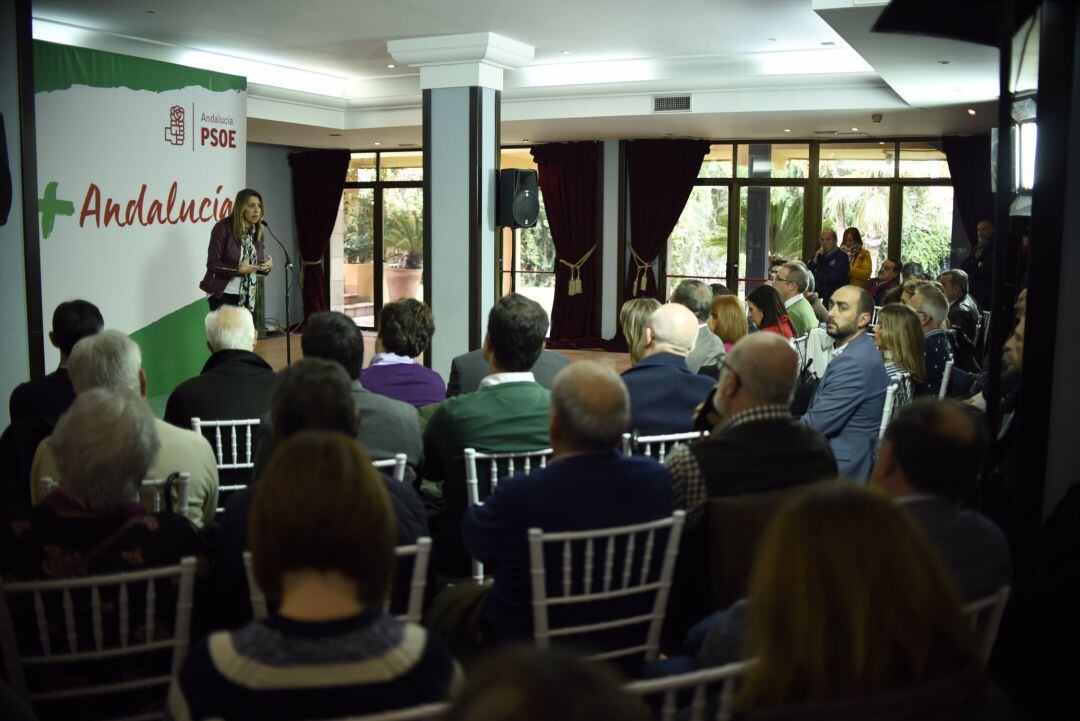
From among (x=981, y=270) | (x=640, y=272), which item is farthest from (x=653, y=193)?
(x=981, y=270)

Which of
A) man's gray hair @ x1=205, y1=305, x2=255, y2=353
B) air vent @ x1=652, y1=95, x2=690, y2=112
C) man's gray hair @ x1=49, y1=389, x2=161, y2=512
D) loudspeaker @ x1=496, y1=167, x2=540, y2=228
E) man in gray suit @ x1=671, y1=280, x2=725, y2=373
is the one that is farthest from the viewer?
air vent @ x1=652, y1=95, x2=690, y2=112

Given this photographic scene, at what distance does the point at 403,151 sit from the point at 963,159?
22.4ft

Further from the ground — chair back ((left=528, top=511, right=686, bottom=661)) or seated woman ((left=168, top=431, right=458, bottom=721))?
seated woman ((left=168, top=431, right=458, bottom=721))

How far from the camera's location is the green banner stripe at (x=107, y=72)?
6.42 meters

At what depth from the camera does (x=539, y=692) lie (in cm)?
73

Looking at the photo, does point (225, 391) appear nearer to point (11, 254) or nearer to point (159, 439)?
point (159, 439)

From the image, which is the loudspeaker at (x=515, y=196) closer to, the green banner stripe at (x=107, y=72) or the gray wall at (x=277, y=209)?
the green banner stripe at (x=107, y=72)

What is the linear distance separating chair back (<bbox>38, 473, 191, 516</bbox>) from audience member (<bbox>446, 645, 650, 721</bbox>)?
1.74 m

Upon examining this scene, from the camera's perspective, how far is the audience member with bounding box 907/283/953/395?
545 cm

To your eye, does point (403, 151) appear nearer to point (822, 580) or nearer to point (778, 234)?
point (778, 234)

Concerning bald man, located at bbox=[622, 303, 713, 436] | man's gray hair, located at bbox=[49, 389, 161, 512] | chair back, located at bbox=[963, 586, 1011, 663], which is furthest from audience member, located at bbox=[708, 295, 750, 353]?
man's gray hair, located at bbox=[49, 389, 161, 512]

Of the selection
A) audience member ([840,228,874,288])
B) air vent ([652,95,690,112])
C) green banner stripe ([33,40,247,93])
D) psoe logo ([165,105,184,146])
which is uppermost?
air vent ([652,95,690,112])

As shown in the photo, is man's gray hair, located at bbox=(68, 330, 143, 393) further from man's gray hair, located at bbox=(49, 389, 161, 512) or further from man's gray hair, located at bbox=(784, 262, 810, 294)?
man's gray hair, located at bbox=(784, 262, 810, 294)

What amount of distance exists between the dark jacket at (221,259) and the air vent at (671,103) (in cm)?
389
